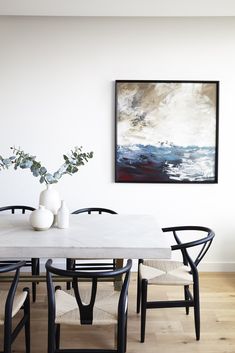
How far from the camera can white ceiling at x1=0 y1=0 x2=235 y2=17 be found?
3.15 meters

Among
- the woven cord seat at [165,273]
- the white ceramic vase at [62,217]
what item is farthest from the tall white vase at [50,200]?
the woven cord seat at [165,273]

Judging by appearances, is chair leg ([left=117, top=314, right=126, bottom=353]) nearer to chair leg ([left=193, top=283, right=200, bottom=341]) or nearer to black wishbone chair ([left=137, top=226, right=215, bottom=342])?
black wishbone chair ([left=137, top=226, right=215, bottom=342])

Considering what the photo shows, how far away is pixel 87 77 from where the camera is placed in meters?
3.71

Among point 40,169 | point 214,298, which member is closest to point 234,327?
point 214,298

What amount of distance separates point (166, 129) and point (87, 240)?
5.85ft

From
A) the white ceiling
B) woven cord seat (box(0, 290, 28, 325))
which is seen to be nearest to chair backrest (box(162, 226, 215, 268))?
woven cord seat (box(0, 290, 28, 325))

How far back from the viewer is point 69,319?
198 cm

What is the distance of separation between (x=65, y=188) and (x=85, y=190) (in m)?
Answer: 0.21

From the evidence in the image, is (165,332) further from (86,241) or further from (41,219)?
(41,219)

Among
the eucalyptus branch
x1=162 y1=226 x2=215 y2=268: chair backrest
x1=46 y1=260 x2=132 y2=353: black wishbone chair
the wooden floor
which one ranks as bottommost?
the wooden floor

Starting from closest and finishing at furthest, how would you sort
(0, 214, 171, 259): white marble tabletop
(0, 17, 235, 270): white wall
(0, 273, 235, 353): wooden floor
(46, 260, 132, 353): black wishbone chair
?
(46, 260, 132, 353): black wishbone chair
(0, 214, 171, 259): white marble tabletop
(0, 273, 235, 353): wooden floor
(0, 17, 235, 270): white wall

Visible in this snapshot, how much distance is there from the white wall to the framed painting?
9 cm

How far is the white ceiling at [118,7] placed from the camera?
3.15 metres

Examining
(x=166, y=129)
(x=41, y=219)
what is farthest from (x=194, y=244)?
(x=166, y=129)
